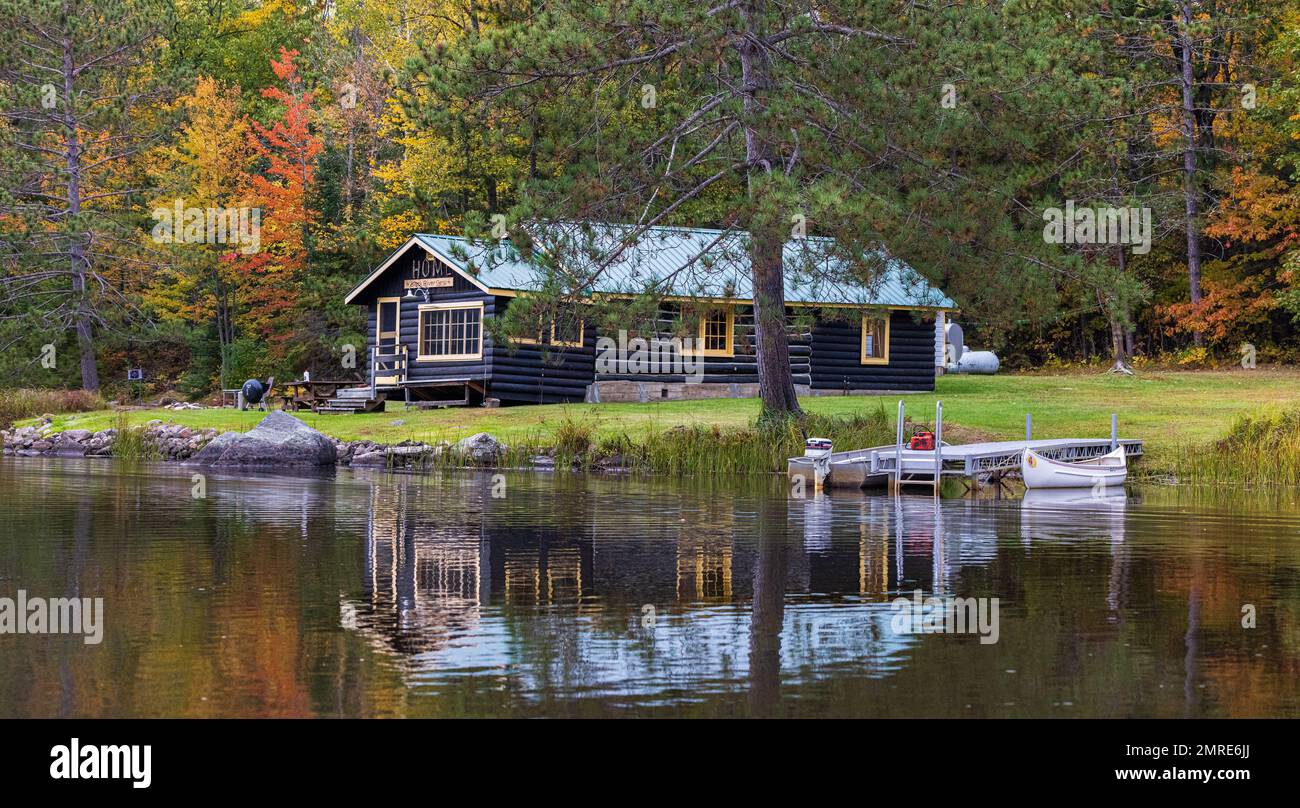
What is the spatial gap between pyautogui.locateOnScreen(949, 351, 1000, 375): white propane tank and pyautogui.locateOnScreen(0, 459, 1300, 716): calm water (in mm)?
35736

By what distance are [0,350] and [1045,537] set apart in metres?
42.6

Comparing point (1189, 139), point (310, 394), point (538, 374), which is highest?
point (1189, 139)

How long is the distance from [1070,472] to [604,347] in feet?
64.1

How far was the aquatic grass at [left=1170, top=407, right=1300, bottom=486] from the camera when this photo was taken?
27.7 metres

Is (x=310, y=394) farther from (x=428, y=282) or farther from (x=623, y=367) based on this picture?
(x=623, y=367)

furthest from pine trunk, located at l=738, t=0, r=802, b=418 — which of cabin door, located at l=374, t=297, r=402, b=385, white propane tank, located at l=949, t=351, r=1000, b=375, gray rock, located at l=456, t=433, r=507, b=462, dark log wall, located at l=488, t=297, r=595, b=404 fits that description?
white propane tank, located at l=949, t=351, r=1000, b=375

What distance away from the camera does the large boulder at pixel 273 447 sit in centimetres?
3444

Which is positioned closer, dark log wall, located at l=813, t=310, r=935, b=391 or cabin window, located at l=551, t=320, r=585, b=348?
cabin window, located at l=551, t=320, r=585, b=348

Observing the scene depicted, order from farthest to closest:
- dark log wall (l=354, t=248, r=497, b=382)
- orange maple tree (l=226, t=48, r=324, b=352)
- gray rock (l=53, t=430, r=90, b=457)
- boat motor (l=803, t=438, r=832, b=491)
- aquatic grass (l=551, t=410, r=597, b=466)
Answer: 1. orange maple tree (l=226, t=48, r=324, b=352)
2. dark log wall (l=354, t=248, r=497, b=382)
3. gray rock (l=53, t=430, r=90, b=457)
4. aquatic grass (l=551, t=410, r=597, b=466)
5. boat motor (l=803, t=438, r=832, b=491)

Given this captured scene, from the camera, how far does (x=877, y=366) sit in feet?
158

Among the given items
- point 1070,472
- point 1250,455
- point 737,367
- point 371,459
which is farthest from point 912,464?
point 737,367

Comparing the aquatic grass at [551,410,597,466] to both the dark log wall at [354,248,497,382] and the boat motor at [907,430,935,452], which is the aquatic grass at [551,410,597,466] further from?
the dark log wall at [354,248,497,382]
